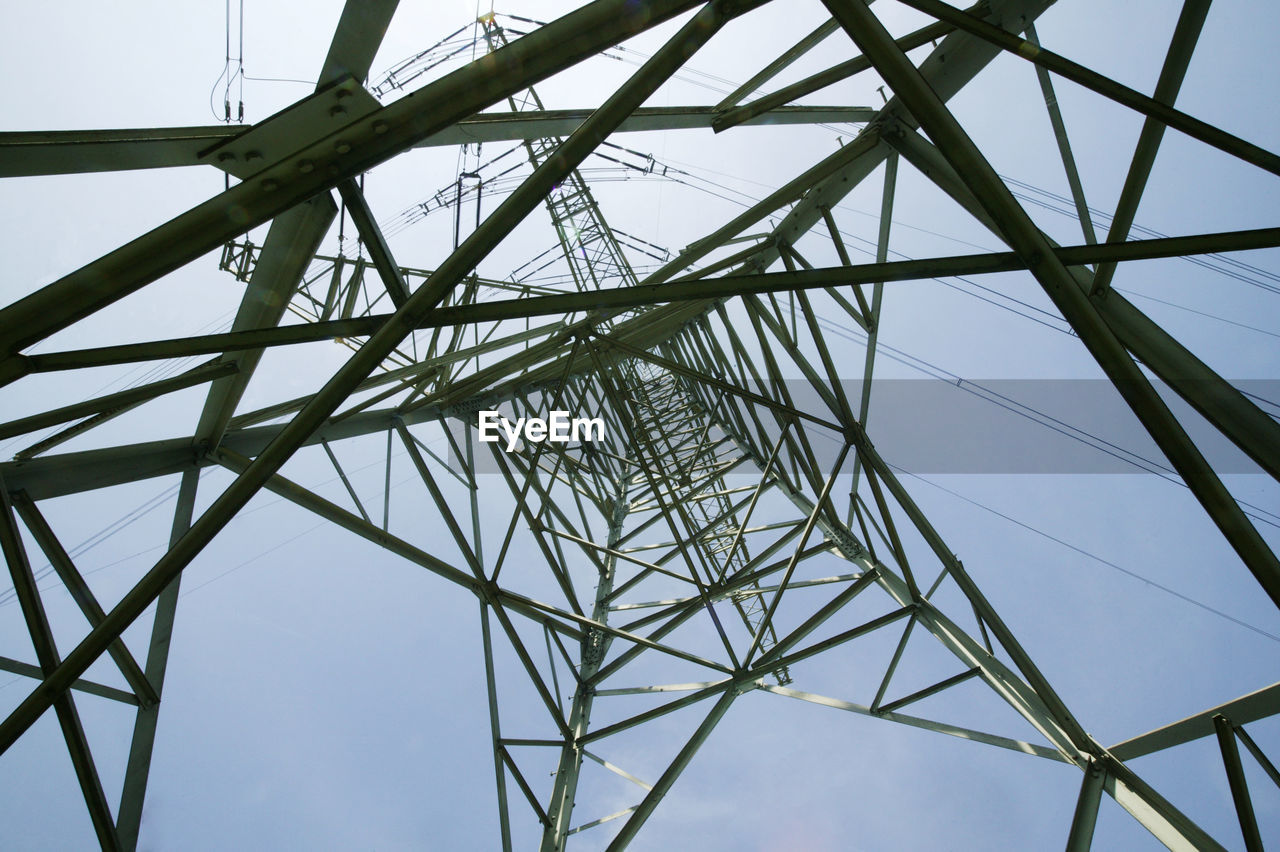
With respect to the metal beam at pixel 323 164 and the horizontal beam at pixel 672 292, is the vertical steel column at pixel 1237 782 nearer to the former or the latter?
the horizontal beam at pixel 672 292

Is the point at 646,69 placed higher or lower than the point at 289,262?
lower

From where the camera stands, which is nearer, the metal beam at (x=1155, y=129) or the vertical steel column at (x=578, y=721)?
the metal beam at (x=1155, y=129)

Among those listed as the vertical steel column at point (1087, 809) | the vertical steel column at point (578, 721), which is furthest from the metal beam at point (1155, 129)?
the vertical steel column at point (578, 721)

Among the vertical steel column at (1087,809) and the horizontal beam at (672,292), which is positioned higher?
the horizontal beam at (672,292)

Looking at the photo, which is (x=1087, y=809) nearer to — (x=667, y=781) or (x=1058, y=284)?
(x=667, y=781)

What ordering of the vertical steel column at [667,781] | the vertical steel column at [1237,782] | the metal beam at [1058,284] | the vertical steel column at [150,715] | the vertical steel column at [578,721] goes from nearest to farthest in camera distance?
the metal beam at [1058,284], the vertical steel column at [1237,782], the vertical steel column at [150,715], the vertical steel column at [667,781], the vertical steel column at [578,721]

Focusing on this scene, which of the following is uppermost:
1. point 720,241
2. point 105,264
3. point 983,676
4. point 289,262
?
point 720,241

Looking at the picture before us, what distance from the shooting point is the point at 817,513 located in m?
6.66

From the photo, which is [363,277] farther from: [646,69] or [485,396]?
[646,69]

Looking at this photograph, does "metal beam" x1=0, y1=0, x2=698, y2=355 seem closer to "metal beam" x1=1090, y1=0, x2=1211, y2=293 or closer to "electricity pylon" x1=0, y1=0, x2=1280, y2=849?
"electricity pylon" x1=0, y1=0, x2=1280, y2=849

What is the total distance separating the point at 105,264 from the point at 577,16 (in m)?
2.33

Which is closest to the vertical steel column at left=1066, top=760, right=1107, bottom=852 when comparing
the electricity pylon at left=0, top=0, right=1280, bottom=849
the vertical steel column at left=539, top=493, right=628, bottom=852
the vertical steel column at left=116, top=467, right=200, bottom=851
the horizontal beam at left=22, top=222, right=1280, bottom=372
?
the electricity pylon at left=0, top=0, right=1280, bottom=849

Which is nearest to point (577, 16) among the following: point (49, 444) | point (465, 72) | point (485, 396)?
point (465, 72)

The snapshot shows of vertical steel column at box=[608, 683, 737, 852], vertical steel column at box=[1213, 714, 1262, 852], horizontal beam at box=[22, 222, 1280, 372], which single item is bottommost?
vertical steel column at box=[1213, 714, 1262, 852]
